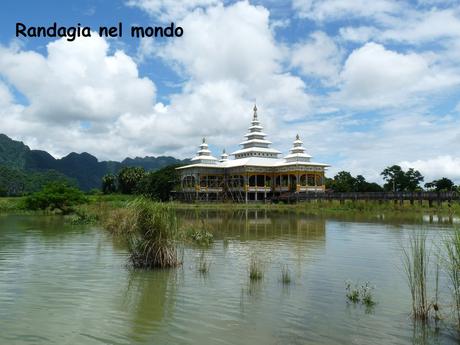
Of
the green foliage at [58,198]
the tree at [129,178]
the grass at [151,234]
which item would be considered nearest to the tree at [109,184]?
the tree at [129,178]

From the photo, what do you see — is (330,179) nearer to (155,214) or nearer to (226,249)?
(226,249)

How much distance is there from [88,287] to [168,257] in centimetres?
260

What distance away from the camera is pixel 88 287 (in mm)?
10617

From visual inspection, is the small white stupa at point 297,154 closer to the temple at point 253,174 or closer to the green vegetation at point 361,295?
the temple at point 253,174

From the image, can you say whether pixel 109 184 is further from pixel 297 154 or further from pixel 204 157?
pixel 297 154

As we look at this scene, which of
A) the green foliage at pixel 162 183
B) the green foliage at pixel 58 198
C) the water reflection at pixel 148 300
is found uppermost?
the green foliage at pixel 162 183

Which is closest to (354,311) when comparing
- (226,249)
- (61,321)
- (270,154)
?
(61,321)

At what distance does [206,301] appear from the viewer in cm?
948

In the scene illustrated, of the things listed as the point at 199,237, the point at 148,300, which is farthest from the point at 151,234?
the point at 199,237

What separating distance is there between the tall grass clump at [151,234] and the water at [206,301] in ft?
1.69

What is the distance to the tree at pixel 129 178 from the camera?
82938 millimetres

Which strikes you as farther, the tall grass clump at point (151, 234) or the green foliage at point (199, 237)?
the green foliage at point (199, 237)

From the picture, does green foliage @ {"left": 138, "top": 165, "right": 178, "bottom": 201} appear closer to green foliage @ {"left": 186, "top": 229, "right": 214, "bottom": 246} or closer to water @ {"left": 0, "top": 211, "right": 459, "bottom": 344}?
green foliage @ {"left": 186, "top": 229, "right": 214, "bottom": 246}

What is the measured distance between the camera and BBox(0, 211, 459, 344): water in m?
7.50
